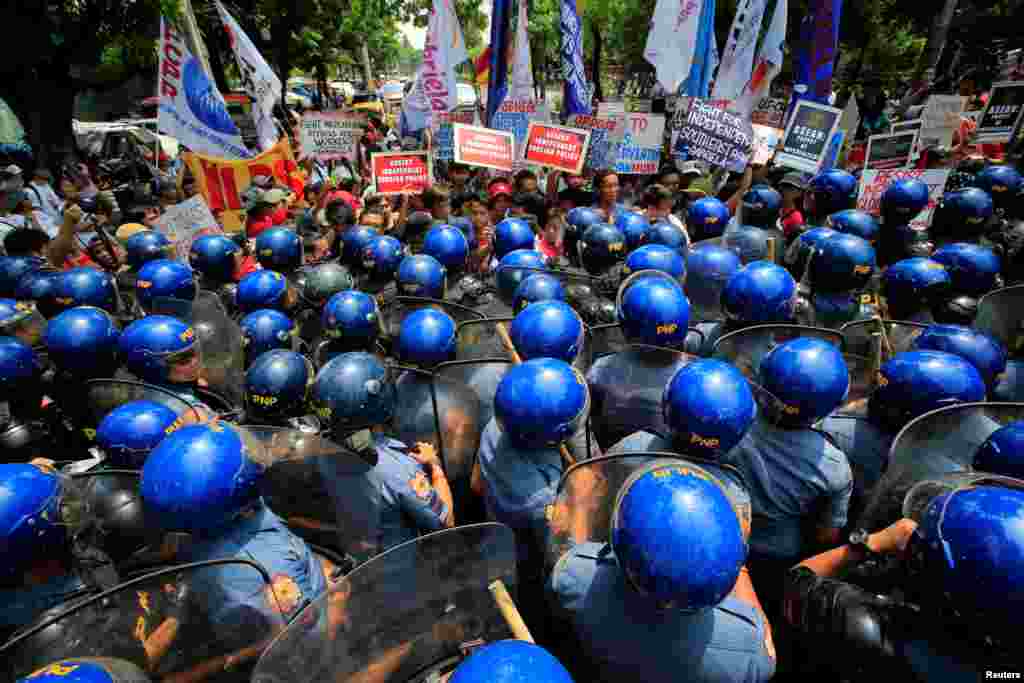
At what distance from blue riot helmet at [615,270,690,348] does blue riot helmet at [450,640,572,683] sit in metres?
2.54

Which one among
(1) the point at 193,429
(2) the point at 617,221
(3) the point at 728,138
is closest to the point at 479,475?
(1) the point at 193,429

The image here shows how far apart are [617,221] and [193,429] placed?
5.53 metres

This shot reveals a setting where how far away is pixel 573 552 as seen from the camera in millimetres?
2133

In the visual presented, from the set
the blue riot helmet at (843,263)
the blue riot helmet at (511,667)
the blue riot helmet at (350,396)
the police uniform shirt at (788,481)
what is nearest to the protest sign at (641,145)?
the blue riot helmet at (843,263)

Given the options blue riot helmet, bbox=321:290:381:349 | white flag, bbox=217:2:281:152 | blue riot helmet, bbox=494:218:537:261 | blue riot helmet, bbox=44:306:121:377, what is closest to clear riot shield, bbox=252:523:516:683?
blue riot helmet, bbox=321:290:381:349

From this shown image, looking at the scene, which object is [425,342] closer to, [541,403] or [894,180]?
[541,403]

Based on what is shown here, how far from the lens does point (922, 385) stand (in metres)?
2.73

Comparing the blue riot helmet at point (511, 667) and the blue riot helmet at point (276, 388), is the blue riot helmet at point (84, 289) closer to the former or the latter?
the blue riot helmet at point (276, 388)

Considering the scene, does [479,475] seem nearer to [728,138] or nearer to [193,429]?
[193,429]

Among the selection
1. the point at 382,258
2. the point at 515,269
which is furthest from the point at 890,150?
the point at 382,258

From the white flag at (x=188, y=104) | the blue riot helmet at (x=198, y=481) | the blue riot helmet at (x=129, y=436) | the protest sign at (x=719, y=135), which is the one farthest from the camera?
the protest sign at (x=719, y=135)

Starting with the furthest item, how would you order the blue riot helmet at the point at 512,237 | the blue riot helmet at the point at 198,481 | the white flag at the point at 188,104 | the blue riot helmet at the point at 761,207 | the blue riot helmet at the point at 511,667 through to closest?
1. the white flag at the point at 188,104
2. the blue riot helmet at the point at 761,207
3. the blue riot helmet at the point at 512,237
4. the blue riot helmet at the point at 198,481
5. the blue riot helmet at the point at 511,667

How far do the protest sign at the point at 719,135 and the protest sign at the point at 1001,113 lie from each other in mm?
5019

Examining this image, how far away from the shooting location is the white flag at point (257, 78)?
858 centimetres
